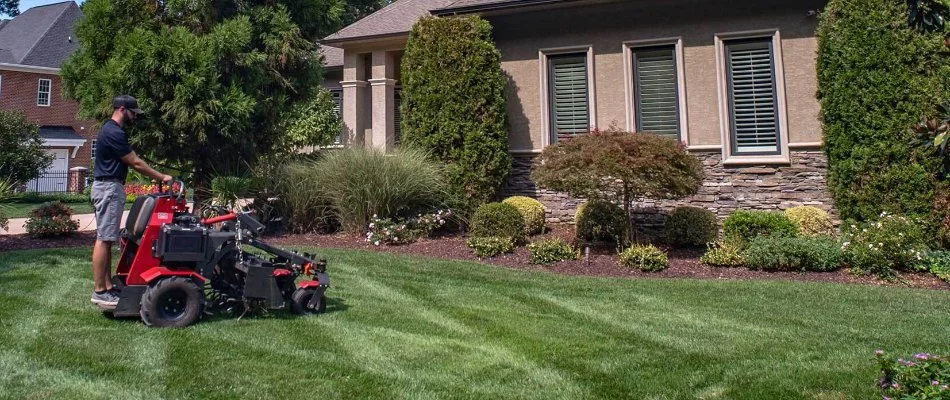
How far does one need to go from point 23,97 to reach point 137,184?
11370 millimetres

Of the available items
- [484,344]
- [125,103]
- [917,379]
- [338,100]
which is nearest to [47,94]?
[338,100]

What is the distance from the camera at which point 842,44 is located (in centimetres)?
920

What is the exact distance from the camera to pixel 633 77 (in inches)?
451

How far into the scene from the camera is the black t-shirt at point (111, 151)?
4.92 meters

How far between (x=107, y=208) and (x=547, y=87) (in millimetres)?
8601

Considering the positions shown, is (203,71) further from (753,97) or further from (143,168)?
(753,97)

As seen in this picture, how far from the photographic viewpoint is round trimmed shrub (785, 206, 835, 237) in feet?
30.4

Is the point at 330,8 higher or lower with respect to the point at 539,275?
higher

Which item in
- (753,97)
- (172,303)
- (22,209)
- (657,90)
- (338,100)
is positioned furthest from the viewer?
(338,100)

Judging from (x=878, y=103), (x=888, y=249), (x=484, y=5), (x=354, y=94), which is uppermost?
(x=484, y=5)

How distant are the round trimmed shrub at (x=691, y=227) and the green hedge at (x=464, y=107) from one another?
3.22 metres

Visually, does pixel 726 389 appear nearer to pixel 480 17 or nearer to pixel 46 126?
pixel 480 17

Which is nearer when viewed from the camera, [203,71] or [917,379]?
[917,379]

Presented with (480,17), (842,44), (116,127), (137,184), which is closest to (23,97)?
(137,184)
